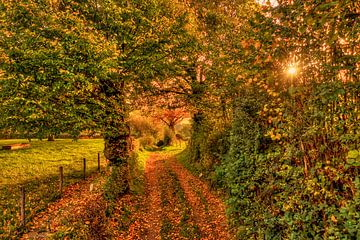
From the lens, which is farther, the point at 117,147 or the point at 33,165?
the point at 33,165

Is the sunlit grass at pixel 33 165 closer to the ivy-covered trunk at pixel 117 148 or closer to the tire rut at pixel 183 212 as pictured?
the ivy-covered trunk at pixel 117 148

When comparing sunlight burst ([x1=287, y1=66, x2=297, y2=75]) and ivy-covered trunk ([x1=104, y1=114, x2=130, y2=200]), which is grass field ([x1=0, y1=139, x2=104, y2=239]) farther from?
sunlight burst ([x1=287, y1=66, x2=297, y2=75])

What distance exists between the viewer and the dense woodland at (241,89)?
4223 millimetres

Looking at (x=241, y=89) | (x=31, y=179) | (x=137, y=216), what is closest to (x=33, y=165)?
(x=31, y=179)

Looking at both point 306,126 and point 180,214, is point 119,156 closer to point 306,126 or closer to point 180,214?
point 180,214

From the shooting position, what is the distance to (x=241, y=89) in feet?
30.8

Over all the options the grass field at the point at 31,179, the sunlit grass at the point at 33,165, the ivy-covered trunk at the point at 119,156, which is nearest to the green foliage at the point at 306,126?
the ivy-covered trunk at the point at 119,156

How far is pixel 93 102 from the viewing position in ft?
35.9

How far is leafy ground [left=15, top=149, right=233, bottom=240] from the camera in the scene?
862cm

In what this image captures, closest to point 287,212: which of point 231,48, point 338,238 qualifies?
point 338,238

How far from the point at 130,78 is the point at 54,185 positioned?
931cm

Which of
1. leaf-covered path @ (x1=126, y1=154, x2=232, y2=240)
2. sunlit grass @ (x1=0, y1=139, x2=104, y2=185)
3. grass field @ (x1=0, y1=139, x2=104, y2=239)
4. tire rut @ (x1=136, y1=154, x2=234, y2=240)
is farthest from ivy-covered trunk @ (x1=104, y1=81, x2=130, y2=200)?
sunlit grass @ (x1=0, y1=139, x2=104, y2=185)

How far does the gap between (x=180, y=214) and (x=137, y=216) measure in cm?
221

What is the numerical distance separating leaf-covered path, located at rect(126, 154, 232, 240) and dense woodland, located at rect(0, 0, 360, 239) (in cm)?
140
